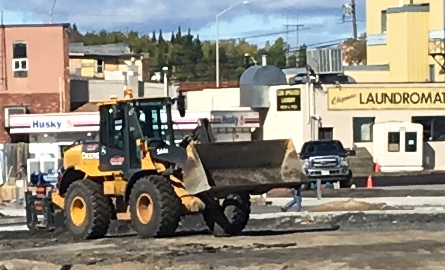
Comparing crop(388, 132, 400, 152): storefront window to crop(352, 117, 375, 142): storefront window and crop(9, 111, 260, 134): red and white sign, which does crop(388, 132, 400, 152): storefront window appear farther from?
crop(9, 111, 260, 134): red and white sign

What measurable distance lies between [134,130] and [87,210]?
201 cm

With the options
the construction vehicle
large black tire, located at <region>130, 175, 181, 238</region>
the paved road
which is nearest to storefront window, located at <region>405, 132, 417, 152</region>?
the paved road

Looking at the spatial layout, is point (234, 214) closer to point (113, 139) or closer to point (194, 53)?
point (113, 139)

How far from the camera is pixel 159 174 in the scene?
22109 millimetres

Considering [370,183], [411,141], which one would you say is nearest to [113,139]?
[370,183]

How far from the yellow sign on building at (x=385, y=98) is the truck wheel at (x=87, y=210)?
117 feet

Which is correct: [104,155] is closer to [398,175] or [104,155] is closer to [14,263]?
[14,263]

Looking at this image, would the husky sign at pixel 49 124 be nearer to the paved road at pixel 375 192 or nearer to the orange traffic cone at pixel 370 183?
the orange traffic cone at pixel 370 183

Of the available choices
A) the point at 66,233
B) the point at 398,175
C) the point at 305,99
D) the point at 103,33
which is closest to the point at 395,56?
the point at 305,99

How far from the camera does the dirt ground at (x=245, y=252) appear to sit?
17.0 metres

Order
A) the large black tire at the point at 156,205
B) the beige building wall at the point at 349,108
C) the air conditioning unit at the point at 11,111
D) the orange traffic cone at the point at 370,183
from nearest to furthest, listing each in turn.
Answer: the large black tire at the point at 156,205
the orange traffic cone at the point at 370,183
the beige building wall at the point at 349,108
the air conditioning unit at the point at 11,111

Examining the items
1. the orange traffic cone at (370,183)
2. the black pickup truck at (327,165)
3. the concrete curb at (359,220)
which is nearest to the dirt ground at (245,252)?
the concrete curb at (359,220)

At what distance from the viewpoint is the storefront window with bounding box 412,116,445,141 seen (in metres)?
59.6

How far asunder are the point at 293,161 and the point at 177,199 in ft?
8.11
